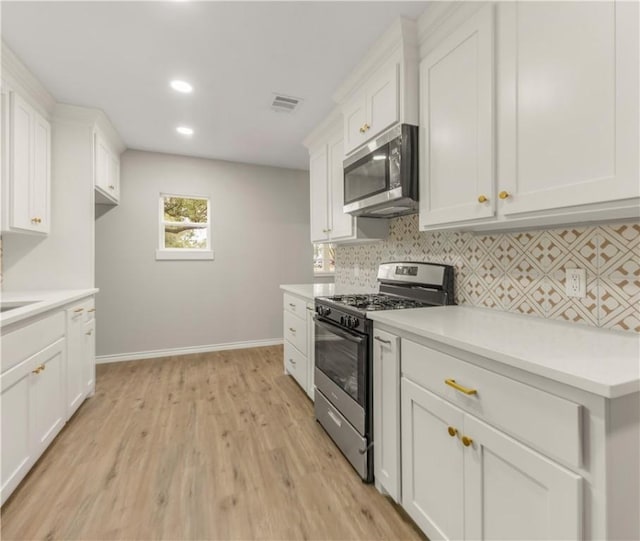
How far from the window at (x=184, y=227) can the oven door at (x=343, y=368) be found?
262cm

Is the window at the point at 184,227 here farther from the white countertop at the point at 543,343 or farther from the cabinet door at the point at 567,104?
the cabinet door at the point at 567,104

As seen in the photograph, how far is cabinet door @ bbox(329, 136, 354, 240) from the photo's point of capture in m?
2.69

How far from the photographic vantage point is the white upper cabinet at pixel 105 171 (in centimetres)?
298

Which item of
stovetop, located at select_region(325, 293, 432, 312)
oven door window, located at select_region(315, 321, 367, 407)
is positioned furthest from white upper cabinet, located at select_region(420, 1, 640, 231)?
oven door window, located at select_region(315, 321, 367, 407)

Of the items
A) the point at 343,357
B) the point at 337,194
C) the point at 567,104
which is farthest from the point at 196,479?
the point at 567,104

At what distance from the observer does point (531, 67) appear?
3.90 feet

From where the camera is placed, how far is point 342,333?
1859mm

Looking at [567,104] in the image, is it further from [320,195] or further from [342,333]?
[320,195]

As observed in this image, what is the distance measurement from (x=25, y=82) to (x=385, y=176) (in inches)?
104

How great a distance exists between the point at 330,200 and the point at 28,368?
237 centimetres

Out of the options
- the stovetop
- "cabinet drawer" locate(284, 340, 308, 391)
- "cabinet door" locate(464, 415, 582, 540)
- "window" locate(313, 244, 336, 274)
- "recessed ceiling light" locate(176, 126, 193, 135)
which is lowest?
"cabinet drawer" locate(284, 340, 308, 391)

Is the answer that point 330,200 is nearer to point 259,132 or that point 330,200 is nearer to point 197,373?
point 259,132

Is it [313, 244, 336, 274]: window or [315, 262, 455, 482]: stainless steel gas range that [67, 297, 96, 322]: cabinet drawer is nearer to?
[315, 262, 455, 482]: stainless steel gas range

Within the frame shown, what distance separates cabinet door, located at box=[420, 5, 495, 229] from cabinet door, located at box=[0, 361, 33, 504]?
2.23 meters
